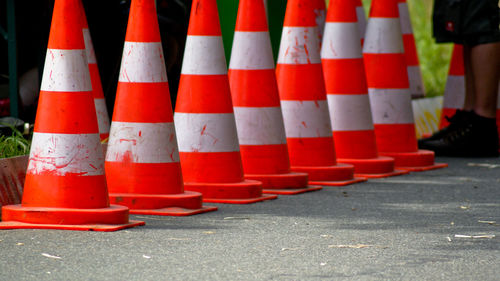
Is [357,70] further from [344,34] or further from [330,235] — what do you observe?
[330,235]

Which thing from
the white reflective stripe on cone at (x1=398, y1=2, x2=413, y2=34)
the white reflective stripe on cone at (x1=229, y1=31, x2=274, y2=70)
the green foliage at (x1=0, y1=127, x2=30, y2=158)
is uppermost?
the white reflective stripe on cone at (x1=398, y1=2, x2=413, y2=34)

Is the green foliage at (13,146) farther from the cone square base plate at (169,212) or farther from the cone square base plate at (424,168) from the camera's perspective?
the cone square base plate at (424,168)

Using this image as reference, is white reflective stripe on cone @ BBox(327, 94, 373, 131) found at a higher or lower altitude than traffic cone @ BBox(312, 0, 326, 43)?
lower

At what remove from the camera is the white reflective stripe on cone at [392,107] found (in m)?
7.64

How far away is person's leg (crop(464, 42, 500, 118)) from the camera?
8.23m

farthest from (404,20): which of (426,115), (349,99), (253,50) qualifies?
(253,50)

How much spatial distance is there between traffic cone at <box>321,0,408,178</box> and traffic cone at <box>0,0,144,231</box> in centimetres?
262

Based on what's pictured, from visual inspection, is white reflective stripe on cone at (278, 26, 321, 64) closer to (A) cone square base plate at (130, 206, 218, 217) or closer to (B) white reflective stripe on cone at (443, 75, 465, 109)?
(A) cone square base plate at (130, 206, 218, 217)

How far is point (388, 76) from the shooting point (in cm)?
767

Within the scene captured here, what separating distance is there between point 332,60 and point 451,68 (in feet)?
8.47

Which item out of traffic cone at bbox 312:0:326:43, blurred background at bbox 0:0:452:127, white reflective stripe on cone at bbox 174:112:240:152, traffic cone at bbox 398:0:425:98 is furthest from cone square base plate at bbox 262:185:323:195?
traffic cone at bbox 398:0:425:98

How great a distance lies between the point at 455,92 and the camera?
9469 millimetres

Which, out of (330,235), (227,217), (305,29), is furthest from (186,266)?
(305,29)

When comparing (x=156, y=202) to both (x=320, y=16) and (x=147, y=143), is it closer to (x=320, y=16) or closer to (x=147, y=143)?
(x=147, y=143)
